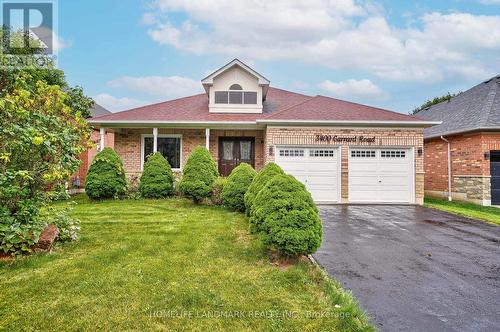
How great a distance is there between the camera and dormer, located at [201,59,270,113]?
14.3 metres

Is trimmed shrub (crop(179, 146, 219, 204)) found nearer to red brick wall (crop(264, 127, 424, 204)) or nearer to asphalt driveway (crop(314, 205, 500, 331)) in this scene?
red brick wall (crop(264, 127, 424, 204))

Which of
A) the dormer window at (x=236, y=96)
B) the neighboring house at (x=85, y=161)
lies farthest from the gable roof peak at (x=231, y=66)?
the neighboring house at (x=85, y=161)

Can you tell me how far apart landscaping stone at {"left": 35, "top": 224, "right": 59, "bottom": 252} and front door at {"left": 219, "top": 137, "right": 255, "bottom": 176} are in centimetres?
941

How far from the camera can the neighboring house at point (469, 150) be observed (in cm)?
1195

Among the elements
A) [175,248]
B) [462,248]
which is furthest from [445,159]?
[175,248]

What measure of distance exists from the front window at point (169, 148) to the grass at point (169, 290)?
338 inches

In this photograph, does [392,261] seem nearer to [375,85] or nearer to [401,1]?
[401,1]

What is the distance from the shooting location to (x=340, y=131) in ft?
40.0

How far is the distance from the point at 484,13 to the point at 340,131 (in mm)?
13085

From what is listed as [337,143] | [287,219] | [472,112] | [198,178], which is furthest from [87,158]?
[472,112]

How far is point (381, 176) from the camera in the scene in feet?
40.1

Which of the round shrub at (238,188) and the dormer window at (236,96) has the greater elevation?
the dormer window at (236,96)

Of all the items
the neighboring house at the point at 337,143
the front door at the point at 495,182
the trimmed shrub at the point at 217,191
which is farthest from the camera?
the neighboring house at the point at 337,143

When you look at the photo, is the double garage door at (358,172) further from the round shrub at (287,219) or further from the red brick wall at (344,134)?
the round shrub at (287,219)
